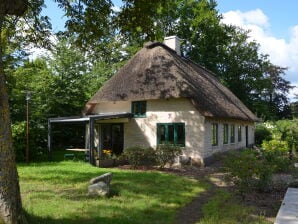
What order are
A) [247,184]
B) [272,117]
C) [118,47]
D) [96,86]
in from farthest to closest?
[272,117] < [118,47] < [96,86] < [247,184]

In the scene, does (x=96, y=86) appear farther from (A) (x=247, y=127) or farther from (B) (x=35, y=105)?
(A) (x=247, y=127)

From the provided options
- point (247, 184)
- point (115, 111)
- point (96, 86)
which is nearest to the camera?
point (247, 184)

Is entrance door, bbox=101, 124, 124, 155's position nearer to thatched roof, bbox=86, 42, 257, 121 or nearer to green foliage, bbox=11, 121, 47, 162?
thatched roof, bbox=86, 42, 257, 121

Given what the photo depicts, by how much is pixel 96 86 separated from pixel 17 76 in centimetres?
702

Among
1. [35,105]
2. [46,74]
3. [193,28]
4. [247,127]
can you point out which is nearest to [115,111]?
[35,105]

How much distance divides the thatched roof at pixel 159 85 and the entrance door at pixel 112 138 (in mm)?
1765

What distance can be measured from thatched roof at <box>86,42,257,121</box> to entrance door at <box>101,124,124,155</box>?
5.79 feet

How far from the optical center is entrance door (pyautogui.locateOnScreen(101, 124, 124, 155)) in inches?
906

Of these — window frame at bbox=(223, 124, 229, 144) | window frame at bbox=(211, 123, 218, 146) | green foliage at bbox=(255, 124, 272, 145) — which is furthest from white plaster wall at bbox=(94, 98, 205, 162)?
green foliage at bbox=(255, 124, 272, 145)

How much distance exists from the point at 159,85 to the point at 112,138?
477 cm

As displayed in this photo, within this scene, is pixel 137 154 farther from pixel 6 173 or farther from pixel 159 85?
pixel 6 173

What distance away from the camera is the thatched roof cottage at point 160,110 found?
1989 centimetres

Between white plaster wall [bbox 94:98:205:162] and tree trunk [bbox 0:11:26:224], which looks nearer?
tree trunk [bbox 0:11:26:224]

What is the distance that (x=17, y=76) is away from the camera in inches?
984
